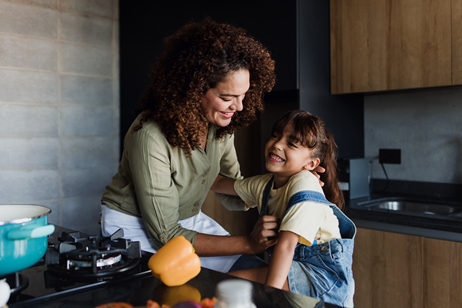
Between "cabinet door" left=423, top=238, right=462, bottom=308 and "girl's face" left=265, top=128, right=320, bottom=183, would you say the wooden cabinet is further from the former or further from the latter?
"girl's face" left=265, top=128, right=320, bottom=183

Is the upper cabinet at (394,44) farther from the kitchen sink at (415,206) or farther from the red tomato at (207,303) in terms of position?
the red tomato at (207,303)

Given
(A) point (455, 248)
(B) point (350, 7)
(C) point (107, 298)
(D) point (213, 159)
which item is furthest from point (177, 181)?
(B) point (350, 7)

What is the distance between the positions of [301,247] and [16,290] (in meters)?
0.82

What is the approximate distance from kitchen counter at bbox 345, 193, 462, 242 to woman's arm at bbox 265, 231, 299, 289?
874mm

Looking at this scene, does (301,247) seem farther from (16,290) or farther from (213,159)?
(16,290)

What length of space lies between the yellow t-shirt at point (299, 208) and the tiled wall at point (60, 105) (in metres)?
1.94

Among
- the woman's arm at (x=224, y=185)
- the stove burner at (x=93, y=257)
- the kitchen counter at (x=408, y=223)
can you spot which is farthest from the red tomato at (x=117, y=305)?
the kitchen counter at (x=408, y=223)

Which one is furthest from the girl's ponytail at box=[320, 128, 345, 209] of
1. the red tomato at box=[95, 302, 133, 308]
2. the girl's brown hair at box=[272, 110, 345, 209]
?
the red tomato at box=[95, 302, 133, 308]

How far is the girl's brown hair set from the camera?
4.27 ft

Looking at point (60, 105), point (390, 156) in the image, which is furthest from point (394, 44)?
point (60, 105)

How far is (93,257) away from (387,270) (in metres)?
1.48

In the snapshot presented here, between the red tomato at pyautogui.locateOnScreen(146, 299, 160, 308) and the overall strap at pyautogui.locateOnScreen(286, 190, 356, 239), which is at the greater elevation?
the overall strap at pyautogui.locateOnScreen(286, 190, 356, 239)

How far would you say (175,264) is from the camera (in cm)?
74

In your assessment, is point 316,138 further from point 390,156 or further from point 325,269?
point 390,156
